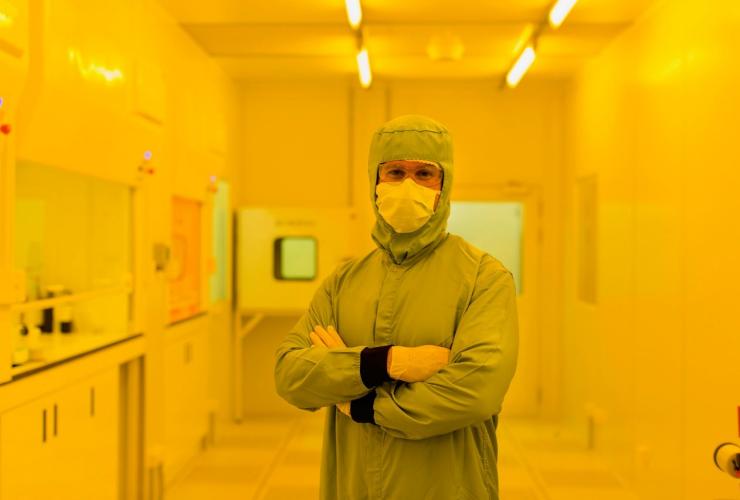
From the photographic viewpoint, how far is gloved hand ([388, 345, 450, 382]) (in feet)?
4.79

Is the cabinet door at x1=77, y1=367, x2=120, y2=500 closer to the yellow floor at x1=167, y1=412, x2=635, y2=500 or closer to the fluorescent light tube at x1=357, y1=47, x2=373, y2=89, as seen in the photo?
the yellow floor at x1=167, y1=412, x2=635, y2=500

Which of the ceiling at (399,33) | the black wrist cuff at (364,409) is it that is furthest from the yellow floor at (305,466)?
the ceiling at (399,33)

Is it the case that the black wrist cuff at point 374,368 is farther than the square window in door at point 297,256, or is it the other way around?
the square window in door at point 297,256

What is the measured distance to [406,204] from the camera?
158cm

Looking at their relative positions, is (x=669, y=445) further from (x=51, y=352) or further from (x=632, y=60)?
(x=51, y=352)

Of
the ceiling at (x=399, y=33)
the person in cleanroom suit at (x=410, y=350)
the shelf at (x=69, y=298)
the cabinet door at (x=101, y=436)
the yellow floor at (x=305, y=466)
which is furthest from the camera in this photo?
the yellow floor at (x=305, y=466)

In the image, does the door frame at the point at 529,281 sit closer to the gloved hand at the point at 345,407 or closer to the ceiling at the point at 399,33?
the ceiling at the point at 399,33

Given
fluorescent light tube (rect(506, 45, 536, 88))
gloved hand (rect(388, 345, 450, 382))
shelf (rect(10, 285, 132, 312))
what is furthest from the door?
gloved hand (rect(388, 345, 450, 382))

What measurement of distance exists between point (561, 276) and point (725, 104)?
2.85 m

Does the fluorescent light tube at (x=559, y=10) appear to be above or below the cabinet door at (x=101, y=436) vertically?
above

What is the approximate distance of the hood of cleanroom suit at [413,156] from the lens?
1.60 meters

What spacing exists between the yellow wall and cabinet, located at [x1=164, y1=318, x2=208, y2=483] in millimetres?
2506

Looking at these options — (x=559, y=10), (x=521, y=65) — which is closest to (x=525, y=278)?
(x=521, y=65)

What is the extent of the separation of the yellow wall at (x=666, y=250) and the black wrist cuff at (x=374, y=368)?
1638mm
